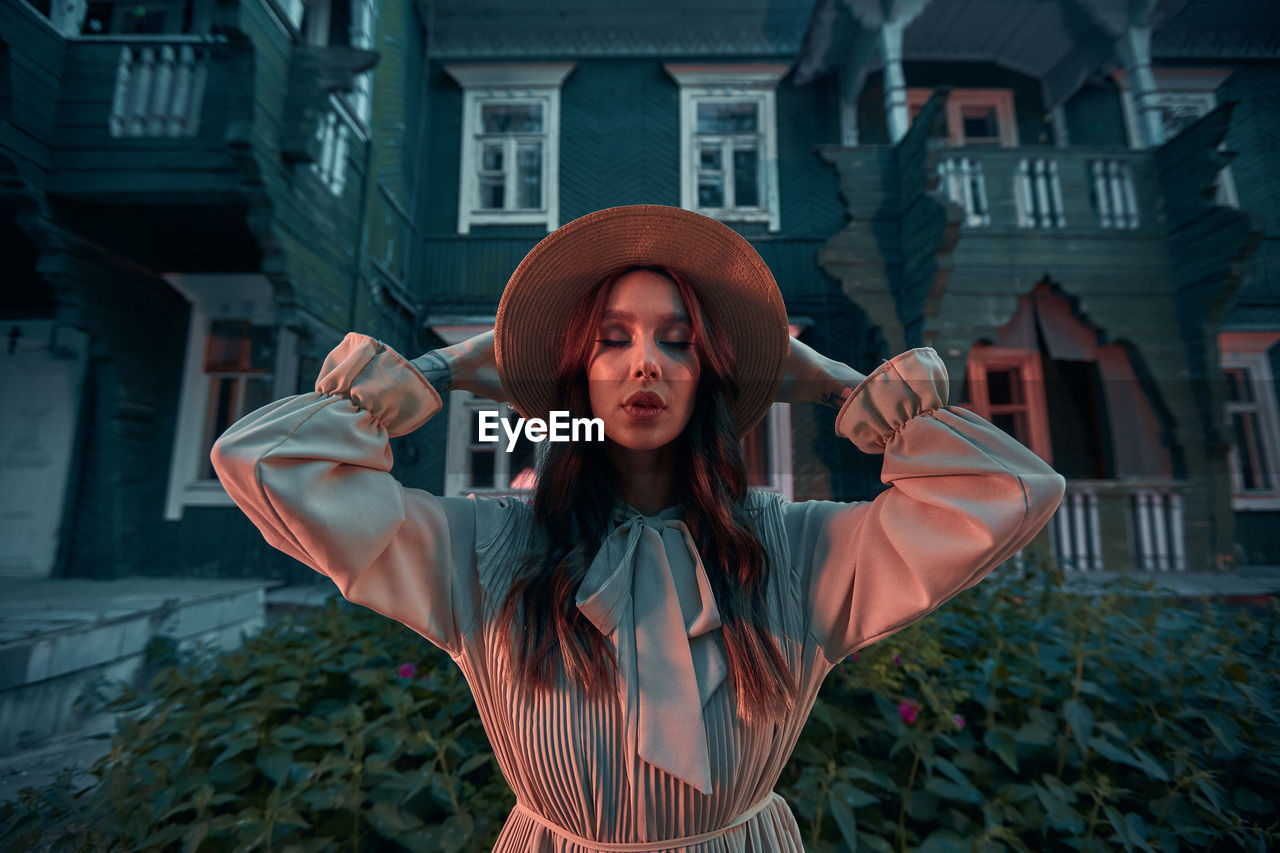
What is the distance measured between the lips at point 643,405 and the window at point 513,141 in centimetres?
522

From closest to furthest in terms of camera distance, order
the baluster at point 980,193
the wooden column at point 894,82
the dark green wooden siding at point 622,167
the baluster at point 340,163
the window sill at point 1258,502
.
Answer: the baluster at point 340,163
the wooden column at point 894,82
the baluster at point 980,193
the window sill at point 1258,502
the dark green wooden siding at point 622,167

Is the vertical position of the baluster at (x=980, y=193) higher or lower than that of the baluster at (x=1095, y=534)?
higher

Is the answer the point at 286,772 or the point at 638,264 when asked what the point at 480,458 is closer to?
the point at 638,264

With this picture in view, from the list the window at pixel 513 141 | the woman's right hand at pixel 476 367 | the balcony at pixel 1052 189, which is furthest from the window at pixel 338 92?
the balcony at pixel 1052 189

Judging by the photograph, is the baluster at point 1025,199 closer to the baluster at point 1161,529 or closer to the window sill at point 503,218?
the baluster at point 1161,529

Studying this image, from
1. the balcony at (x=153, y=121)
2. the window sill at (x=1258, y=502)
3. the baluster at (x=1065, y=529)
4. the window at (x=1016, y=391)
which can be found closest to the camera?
the balcony at (x=153, y=121)

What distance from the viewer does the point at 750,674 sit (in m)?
0.75

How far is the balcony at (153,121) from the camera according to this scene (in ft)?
9.40

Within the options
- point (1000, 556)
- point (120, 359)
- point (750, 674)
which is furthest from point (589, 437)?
point (120, 359)

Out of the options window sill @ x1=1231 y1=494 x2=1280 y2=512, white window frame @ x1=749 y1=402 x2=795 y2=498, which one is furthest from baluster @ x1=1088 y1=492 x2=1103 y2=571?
white window frame @ x1=749 y1=402 x2=795 y2=498

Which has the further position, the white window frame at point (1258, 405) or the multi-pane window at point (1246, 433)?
the multi-pane window at point (1246, 433)

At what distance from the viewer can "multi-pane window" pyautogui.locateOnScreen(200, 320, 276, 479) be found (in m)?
4.61

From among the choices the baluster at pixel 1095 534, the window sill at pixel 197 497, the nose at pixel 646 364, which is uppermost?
the nose at pixel 646 364

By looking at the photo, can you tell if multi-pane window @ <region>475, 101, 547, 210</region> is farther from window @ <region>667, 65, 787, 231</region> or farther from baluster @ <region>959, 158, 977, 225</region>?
baluster @ <region>959, 158, 977, 225</region>
